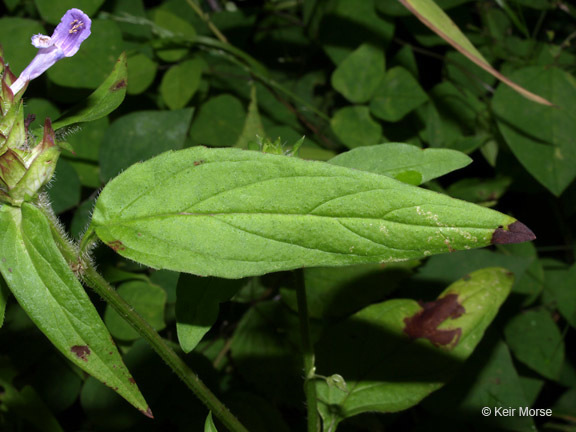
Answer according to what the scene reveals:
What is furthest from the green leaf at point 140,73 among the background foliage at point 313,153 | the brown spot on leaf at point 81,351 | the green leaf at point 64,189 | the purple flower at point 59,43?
the brown spot on leaf at point 81,351

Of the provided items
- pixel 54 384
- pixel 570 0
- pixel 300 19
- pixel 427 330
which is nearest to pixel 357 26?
pixel 300 19

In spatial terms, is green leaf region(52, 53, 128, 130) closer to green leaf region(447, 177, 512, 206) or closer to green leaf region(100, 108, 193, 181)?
green leaf region(100, 108, 193, 181)

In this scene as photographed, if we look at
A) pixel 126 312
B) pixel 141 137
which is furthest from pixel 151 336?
pixel 141 137

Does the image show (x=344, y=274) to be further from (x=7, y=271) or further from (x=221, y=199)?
(x=7, y=271)

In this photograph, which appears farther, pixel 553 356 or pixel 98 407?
pixel 553 356

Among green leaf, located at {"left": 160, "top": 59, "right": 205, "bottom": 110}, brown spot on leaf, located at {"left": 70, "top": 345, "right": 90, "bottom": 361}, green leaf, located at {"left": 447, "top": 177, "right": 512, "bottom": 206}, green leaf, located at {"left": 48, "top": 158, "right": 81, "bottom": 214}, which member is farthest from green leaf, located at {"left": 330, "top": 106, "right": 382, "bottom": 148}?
brown spot on leaf, located at {"left": 70, "top": 345, "right": 90, "bottom": 361}

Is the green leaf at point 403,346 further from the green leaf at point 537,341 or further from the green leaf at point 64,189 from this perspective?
the green leaf at point 64,189
